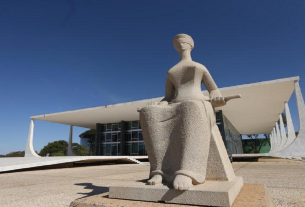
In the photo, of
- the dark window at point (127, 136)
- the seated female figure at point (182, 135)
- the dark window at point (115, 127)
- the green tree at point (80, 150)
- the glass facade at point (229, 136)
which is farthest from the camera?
the green tree at point (80, 150)

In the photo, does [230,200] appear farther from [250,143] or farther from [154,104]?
[250,143]

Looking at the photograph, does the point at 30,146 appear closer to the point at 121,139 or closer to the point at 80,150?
the point at 121,139

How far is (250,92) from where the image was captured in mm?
14336

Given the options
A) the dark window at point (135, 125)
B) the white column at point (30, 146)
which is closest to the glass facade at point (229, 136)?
the dark window at point (135, 125)

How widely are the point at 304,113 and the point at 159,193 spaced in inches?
580

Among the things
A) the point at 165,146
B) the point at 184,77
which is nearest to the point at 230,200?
the point at 165,146

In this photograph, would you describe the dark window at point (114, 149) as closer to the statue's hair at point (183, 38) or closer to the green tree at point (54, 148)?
the green tree at point (54, 148)

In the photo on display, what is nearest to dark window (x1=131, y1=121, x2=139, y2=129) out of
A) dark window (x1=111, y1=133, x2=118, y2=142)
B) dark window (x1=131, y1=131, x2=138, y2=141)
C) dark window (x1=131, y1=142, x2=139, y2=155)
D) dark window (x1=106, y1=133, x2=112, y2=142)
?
dark window (x1=131, y1=131, x2=138, y2=141)

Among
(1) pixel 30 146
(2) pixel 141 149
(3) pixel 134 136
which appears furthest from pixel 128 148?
(1) pixel 30 146

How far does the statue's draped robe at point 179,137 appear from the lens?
8.10 feet

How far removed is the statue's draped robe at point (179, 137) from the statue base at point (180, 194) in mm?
246

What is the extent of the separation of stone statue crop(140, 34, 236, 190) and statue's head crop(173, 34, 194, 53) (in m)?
0.47

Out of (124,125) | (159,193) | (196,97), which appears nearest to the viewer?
(159,193)

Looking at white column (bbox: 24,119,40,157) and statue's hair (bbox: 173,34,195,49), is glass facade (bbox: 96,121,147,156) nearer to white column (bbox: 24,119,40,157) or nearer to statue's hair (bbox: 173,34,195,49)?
white column (bbox: 24,119,40,157)
